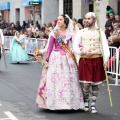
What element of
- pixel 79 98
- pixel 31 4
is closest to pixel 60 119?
pixel 79 98

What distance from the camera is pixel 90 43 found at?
845 cm

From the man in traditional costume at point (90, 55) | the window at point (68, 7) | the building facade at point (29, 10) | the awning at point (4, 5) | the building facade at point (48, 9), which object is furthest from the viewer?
the awning at point (4, 5)

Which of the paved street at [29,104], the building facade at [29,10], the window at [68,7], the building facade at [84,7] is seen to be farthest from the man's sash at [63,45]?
the building facade at [29,10]

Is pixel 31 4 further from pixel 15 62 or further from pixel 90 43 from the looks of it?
pixel 90 43

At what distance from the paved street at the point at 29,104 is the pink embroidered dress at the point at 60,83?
0.63 ft

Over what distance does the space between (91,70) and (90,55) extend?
28 cm

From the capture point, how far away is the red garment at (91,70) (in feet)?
27.8

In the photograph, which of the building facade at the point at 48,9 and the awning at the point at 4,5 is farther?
the awning at the point at 4,5

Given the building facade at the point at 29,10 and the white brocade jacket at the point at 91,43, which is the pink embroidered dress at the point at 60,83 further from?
the building facade at the point at 29,10

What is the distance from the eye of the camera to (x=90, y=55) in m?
8.44

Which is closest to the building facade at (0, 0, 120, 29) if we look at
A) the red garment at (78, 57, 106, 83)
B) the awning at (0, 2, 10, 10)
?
the awning at (0, 2, 10, 10)

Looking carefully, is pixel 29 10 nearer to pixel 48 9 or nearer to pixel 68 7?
pixel 48 9

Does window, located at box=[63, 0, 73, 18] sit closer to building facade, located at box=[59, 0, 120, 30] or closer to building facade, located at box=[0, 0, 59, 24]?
building facade, located at box=[59, 0, 120, 30]

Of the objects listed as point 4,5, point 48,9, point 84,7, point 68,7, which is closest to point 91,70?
point 84,7
